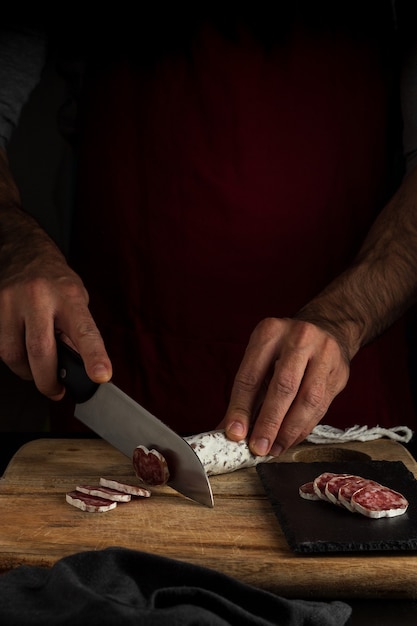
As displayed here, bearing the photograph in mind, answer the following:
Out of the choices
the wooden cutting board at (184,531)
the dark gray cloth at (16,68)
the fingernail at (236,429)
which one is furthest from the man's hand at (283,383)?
the dark gray cloth at (16,68)

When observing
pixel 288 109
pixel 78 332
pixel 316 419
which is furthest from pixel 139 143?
pixel 316 419

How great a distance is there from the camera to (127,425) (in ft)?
7.05

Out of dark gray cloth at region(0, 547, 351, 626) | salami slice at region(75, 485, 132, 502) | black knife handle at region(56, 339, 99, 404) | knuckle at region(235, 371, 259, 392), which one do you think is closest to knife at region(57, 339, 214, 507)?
black knife handle at region(56, 339, 99, 404)

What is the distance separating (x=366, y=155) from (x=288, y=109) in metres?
0.27

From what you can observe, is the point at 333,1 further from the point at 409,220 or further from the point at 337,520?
the point at 337,520

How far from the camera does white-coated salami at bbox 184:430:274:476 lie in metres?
2.11

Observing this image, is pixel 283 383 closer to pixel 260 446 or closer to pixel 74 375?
pixel 260 446

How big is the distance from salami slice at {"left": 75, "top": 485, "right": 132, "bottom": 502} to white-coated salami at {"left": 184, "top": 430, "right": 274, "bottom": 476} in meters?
0.21

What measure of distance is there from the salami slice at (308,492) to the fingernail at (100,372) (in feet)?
1.57

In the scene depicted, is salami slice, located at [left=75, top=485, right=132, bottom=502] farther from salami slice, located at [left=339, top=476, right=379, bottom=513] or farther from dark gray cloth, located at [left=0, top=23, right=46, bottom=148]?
dark gray cloth, located at [left=0, top=23, right=46, bottom=148]

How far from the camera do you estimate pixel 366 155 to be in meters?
2.86

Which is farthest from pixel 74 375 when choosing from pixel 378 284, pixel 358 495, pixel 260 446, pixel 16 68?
pixel 16 68

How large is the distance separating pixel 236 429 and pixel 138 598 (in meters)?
0.81

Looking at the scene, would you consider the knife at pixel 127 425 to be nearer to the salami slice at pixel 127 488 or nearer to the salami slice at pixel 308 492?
the salami slice at pixel 127 488
